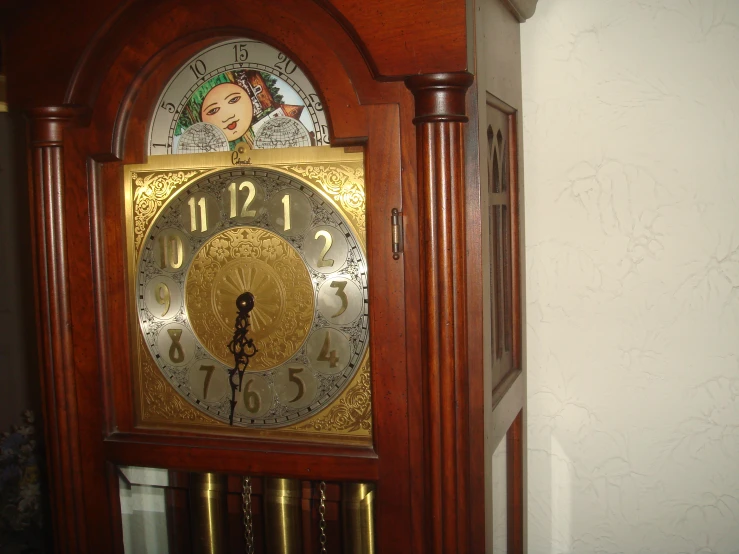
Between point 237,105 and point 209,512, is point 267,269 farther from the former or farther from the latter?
point 209,512

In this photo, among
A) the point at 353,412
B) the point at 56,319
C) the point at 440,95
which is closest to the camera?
the point at 440,95

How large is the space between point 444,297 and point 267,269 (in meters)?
0.29

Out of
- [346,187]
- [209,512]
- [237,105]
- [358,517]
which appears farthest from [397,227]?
[209,512]

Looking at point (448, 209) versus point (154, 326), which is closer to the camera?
point (448, 209)

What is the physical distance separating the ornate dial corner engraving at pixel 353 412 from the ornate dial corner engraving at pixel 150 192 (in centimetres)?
41

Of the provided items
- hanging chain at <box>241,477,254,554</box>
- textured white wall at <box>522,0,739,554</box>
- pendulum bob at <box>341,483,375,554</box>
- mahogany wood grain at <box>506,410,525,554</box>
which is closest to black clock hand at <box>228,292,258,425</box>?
hanging chain at <box>241,477,254,554</box>

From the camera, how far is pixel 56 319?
126 centimetres

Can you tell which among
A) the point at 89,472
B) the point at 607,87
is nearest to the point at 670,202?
the point at 607,87

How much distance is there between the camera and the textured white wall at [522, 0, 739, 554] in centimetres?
146

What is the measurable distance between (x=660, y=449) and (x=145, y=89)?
1.18 metres

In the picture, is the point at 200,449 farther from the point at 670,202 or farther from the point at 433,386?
the point at 670,202

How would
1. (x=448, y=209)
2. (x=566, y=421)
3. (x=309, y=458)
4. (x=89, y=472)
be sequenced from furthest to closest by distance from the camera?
(x=566, y=421) < (x=89, y=472) < (x=309, y=458) < (x=448, y=209)

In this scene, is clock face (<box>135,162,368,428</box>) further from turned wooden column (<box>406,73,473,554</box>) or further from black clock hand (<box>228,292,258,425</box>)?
turned wooden column (<box>406,73,473,554</box>)

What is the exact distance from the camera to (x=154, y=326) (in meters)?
1.25
